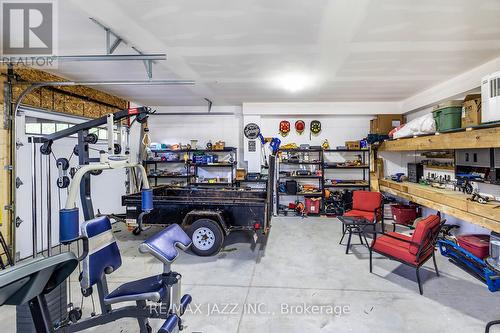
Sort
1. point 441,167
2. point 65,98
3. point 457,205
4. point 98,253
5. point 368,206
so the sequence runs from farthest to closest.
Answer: point 441,167
point 368,206
point 65,98
point 457,205
point 98,253

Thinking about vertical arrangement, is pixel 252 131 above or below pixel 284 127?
below

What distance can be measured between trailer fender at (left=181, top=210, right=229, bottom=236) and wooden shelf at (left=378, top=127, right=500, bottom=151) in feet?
12.2

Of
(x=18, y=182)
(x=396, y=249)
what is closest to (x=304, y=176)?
(x=396, y=249)

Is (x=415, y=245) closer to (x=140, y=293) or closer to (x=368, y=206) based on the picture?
(x=368, y=206)

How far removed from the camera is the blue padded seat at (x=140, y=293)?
7.04ft

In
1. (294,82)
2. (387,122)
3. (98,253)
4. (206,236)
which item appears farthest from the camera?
(387,122)

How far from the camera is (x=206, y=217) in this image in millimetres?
4270

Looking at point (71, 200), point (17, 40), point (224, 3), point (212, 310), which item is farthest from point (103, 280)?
point (17, 40)

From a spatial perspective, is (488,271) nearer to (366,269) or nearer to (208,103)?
(366,269)

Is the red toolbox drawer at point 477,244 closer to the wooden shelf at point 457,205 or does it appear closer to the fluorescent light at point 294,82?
the wooden shelf at point 457,205

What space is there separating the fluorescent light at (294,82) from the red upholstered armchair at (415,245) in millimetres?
2921

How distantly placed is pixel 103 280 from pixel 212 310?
44.3 inches

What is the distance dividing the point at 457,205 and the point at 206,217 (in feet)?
12.4

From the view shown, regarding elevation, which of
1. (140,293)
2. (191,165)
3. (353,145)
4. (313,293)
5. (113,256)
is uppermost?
(353,145)
